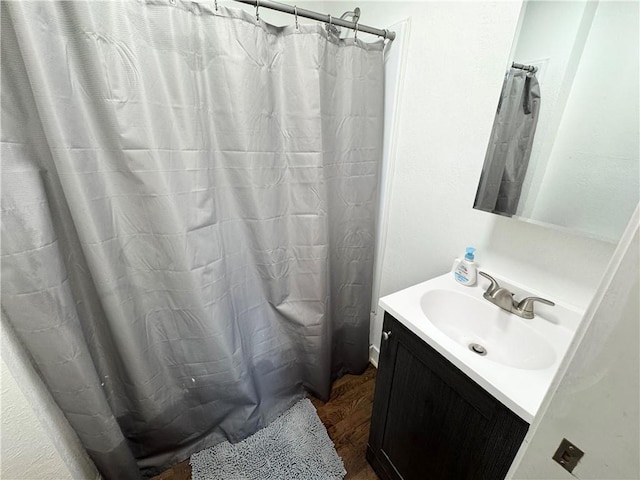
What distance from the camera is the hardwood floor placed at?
3.93 feet

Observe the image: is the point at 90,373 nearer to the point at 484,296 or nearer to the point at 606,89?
the point at 484,296

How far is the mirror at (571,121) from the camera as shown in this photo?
2.22 ft

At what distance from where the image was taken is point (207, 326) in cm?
107

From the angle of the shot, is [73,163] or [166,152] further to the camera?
[166,152]

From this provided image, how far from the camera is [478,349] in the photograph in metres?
0.93

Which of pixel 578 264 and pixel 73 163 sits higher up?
pixel 73 163

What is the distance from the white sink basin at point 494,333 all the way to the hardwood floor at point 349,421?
2.54 ft

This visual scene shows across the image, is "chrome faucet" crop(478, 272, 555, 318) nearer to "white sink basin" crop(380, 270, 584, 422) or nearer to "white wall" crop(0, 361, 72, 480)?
"white sink basin" crop(380, 270, 584, 422)

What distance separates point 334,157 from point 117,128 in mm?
800

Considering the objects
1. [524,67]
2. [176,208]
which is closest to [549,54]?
[524,67]

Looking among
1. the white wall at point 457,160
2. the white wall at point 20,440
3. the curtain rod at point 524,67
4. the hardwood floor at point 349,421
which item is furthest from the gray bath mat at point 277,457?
the curtain rod at point 524,67

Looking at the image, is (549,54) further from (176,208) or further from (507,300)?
(176,208)

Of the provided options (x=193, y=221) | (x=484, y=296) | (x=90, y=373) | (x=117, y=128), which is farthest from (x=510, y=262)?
(x=90, y=373)

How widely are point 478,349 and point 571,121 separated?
76cm
